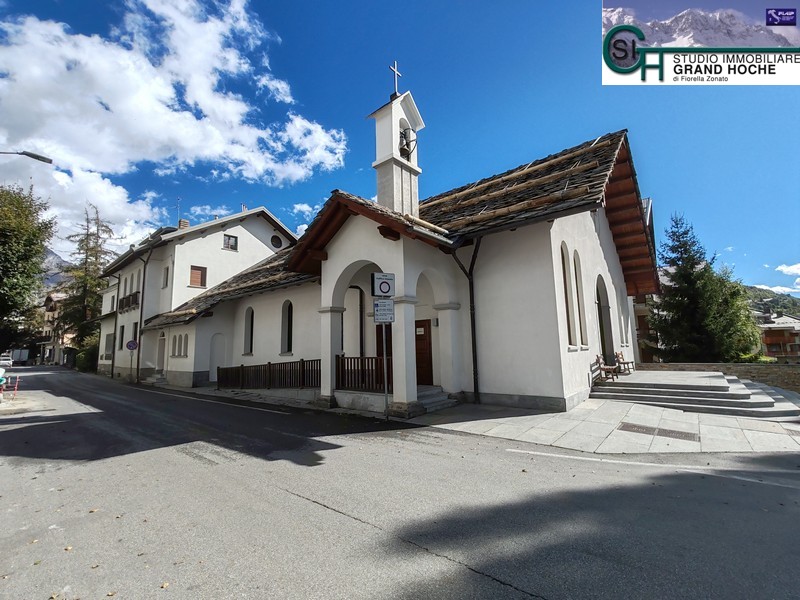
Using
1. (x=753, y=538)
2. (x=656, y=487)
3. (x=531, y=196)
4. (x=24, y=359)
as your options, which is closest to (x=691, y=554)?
(x=753, y=538)

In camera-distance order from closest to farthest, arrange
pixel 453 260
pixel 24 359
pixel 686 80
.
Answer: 1. pixel 686 80
2. pixel 453 260
3. pixel 24 359

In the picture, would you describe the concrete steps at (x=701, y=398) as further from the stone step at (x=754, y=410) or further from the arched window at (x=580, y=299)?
the arched window at (x=580, y=299)

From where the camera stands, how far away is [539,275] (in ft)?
30.6

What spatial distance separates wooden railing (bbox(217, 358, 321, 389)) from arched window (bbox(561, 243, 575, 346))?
7.36m

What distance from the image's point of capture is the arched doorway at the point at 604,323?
49.8 ft

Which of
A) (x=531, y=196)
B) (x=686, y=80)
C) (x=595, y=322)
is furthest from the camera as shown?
(x=595, y=322)

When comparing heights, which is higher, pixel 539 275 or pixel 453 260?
pixel 453 260

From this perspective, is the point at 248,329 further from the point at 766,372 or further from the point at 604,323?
the point at 766,372

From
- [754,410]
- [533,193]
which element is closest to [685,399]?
[754,410]

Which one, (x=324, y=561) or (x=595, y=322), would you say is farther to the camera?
(x=595, y=322)

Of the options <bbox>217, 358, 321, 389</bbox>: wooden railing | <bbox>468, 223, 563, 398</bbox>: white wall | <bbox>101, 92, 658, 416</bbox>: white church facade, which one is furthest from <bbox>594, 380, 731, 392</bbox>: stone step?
<bbox>217, 358, 321, 389</bbox>: wooden railing

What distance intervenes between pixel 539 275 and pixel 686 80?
5848 millimetres

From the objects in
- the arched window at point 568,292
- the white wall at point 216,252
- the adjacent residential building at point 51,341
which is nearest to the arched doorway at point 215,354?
the white wall at point 216,252

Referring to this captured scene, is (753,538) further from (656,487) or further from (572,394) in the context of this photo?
(572,394)
